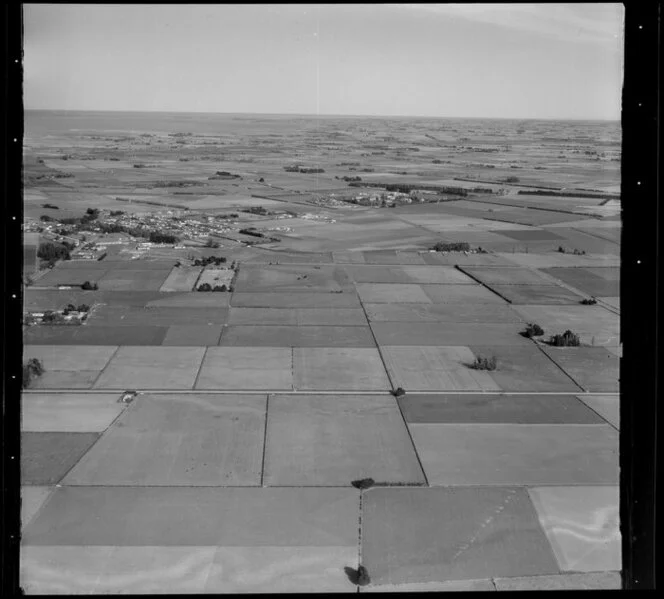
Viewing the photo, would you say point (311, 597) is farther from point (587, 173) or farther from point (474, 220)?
point (587, 173)

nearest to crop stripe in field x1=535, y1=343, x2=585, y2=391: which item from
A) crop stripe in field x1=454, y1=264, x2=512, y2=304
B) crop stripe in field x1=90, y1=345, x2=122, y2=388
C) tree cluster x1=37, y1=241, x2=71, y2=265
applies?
crop stripe in field x1=454, y1=264, x2=512, y2=304

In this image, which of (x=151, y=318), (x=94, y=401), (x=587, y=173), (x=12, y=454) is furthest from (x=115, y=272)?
(x=587, y=173)

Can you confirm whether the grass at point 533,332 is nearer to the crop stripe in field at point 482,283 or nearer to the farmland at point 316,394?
the farmland at point 316,394

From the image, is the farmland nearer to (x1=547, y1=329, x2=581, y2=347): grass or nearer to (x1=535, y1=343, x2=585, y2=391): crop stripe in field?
(x1=535, y1=343, x2=585, y2=391): crop stripe in field

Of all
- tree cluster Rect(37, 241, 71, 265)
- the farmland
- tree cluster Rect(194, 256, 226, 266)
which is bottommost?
the farmland

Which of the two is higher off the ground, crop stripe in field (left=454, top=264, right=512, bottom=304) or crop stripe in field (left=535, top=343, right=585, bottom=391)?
crop stripe in field (left=454, top=264, right=512, bottom=304)

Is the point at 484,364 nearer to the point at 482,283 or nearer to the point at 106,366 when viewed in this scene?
the point at 106,366

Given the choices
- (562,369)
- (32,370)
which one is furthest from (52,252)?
(562,369)
